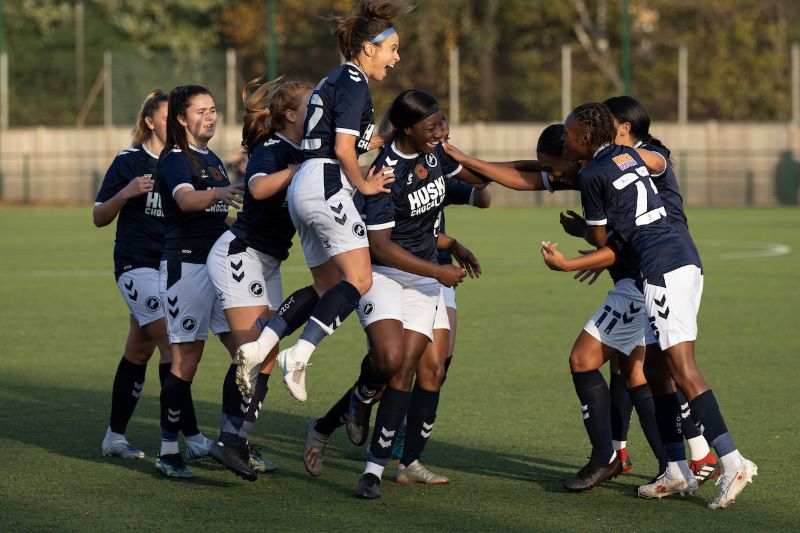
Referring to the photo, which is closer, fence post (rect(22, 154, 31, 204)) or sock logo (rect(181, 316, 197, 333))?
sock logo (rect(181, 316, 197, 333))

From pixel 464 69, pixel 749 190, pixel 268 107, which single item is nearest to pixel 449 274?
pixel 268 107

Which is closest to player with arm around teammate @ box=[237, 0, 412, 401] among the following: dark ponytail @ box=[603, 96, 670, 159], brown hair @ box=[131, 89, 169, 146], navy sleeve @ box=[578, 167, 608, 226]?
navy sleeve @ box=[578, 167, 608, 226]

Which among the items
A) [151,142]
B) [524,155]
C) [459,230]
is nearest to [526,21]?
[524,155]

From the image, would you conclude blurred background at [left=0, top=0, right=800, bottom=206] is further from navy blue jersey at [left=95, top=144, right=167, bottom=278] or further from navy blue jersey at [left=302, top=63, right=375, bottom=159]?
navy blue jersey at [left=302, top=63, right=375, bottom=159]

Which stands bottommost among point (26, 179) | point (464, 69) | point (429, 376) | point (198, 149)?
point (429, 376)

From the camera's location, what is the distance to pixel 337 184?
6.49 meters

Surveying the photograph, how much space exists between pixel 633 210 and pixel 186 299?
247cm

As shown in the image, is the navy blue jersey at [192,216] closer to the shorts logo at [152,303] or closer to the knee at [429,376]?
the shorts logo at [152,303]

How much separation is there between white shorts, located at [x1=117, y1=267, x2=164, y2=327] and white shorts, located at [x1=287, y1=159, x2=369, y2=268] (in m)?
1.31

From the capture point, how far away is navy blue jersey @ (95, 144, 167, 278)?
751 centimetres

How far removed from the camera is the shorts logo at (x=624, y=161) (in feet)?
20.5

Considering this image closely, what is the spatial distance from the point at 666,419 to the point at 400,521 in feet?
5.22

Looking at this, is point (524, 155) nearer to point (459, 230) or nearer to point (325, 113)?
point (459, 230)

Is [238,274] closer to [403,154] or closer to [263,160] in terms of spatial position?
[263,160]
